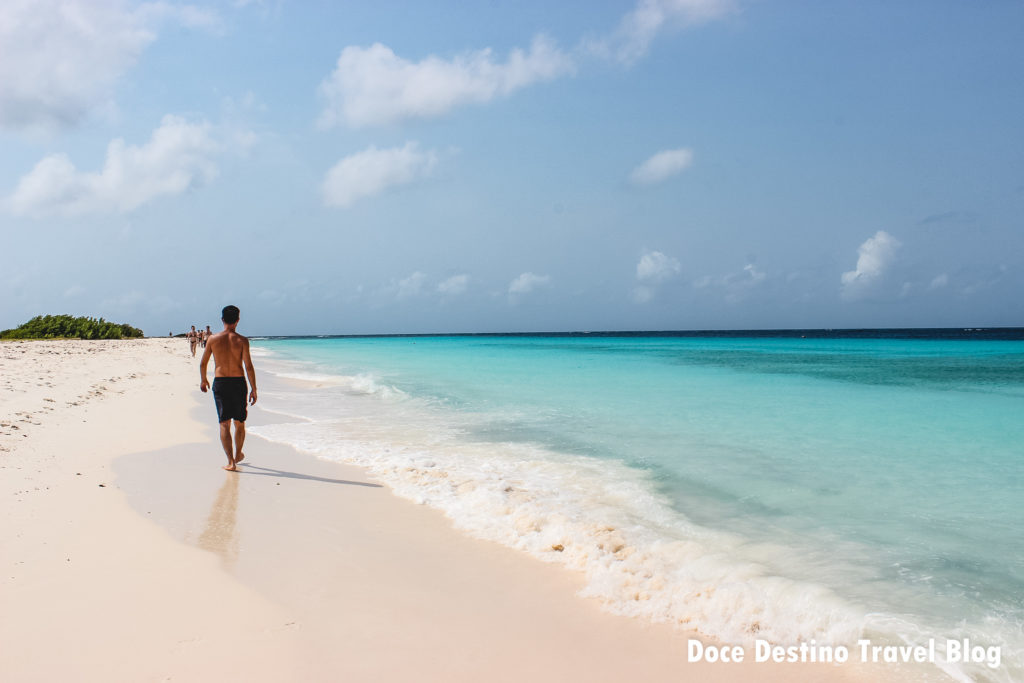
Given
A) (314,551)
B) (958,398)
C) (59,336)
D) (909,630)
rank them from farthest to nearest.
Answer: (59,336)
(958,398)
(314,551)
(909,630)

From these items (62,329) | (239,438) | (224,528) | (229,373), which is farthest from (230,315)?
(62,329)

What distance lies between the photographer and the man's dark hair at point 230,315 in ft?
21.3

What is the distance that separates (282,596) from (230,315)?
13.4 ft

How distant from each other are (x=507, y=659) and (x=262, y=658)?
1.17m

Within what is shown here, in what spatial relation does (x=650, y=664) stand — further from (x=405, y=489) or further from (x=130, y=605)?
(x=405, y=489)

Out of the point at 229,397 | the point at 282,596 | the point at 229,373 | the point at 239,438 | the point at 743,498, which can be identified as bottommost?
the point at 743,498

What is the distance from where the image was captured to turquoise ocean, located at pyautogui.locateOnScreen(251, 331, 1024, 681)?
3.54 meters

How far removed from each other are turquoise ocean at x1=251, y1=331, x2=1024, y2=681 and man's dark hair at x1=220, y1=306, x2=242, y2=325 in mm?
2165

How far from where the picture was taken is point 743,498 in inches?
236

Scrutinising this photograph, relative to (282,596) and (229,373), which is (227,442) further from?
(282,596)

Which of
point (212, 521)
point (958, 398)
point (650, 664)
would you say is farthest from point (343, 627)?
point (958, 398)

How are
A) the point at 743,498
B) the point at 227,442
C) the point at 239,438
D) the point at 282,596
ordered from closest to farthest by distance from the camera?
the point at 282,596 → the point at 743,498 → the point at 227,442 → the point at 239,438

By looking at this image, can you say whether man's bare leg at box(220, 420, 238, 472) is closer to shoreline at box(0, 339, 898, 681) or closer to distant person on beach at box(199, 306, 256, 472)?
distant person on beach at box(199, 306, 256, 472)

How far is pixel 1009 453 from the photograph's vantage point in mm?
8555
